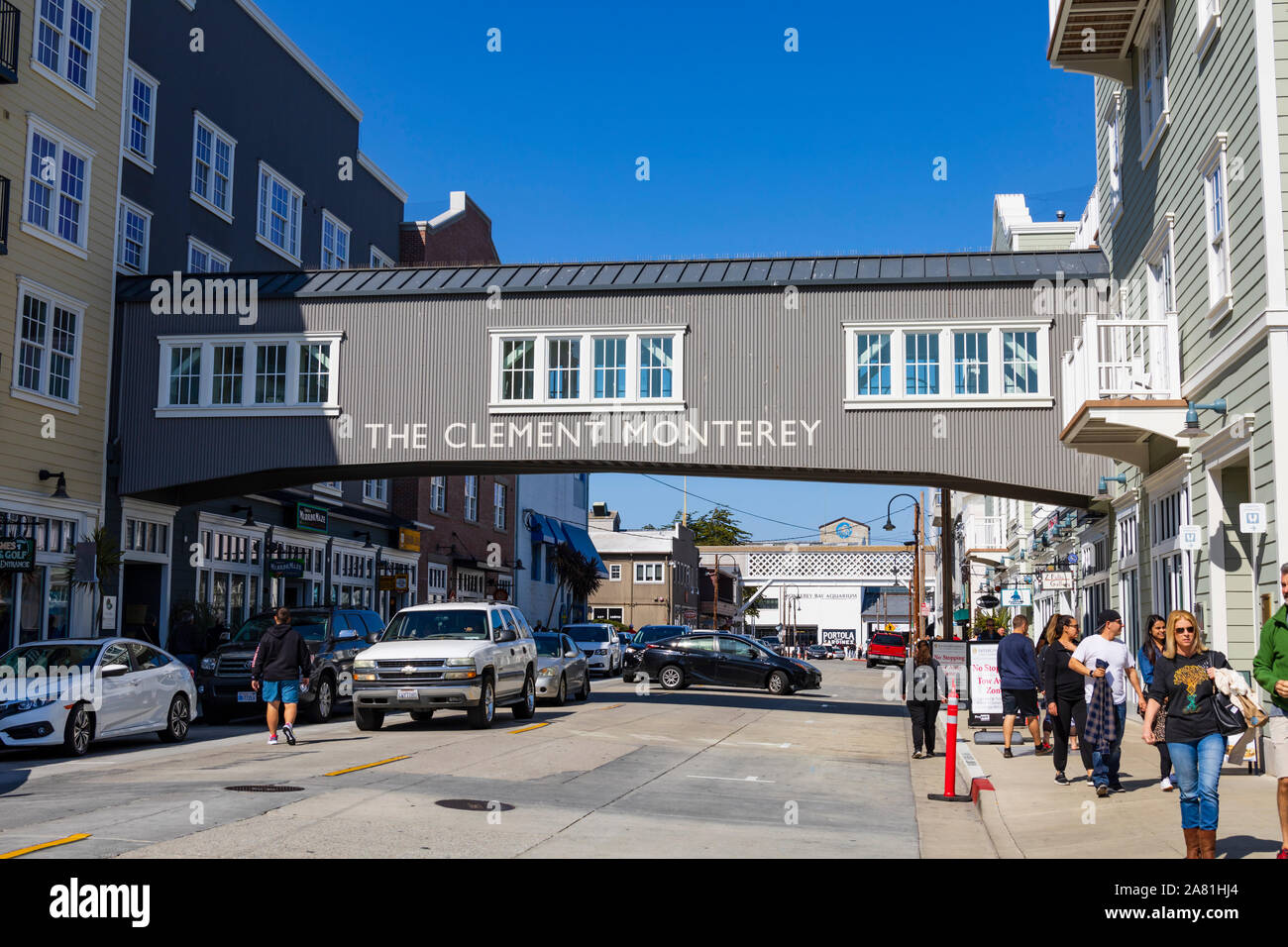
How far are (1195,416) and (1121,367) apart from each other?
2.31 meters

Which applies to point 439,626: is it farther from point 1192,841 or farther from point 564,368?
point 1192,841

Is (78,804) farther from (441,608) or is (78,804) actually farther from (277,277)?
(277,277)

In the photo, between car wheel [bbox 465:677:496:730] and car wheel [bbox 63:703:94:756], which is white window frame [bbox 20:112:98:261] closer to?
car wheel [bbox 63:703:94:756]

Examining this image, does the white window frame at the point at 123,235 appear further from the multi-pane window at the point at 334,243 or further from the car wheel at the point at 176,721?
the car wheel at the point at 176,721

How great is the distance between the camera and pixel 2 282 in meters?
22.6

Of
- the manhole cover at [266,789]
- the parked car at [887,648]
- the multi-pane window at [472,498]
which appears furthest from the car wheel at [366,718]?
the parked car at [887,648]

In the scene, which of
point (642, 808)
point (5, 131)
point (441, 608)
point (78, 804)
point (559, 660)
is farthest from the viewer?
point (559, 660)

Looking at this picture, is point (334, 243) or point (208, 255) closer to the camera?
point (208, 255)

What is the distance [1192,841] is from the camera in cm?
841

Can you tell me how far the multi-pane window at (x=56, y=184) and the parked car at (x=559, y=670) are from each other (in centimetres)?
1202

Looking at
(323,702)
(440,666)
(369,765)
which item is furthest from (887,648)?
(369,765)
